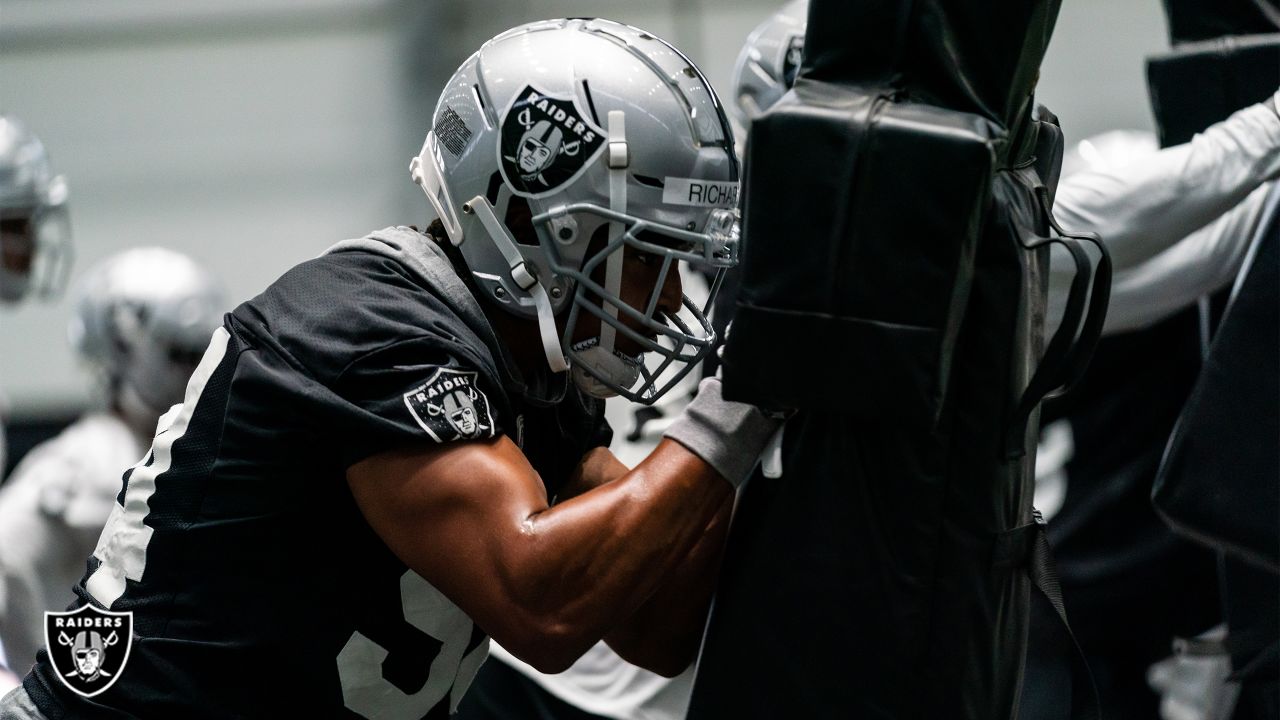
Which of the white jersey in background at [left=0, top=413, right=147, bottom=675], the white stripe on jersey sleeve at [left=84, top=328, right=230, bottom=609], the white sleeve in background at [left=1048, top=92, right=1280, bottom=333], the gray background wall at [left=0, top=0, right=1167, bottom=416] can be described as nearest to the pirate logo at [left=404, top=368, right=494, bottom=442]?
the white stripe on jersey sleeve at [left=84, top=328, right=230, bottom=609]

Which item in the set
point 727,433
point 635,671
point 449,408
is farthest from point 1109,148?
point 449,408

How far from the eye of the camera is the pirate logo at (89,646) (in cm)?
Answer: 167

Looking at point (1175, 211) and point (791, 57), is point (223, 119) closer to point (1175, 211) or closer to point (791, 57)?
point (791, 57)

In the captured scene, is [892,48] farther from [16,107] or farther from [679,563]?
[16,107]

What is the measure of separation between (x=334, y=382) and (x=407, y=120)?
5743 millimetres

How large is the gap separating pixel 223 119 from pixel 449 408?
6.18m

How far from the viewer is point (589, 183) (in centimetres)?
172

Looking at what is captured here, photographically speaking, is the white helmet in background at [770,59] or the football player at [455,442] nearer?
the football player at [455,442]

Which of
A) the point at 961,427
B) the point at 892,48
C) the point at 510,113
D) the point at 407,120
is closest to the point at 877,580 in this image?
the point at 961,427

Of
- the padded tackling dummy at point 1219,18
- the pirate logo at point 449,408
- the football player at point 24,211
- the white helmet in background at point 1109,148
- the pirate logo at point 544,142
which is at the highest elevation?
the pirate logo at point 544,142

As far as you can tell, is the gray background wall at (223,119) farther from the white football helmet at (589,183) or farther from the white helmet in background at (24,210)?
the white football helmet at (589,183)

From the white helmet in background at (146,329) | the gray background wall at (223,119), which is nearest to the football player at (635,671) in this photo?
the white helmet in background at (146,329)

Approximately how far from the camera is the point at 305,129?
731 cm

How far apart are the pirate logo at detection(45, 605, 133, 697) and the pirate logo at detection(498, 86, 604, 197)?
0.67 metres
